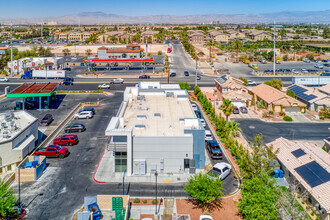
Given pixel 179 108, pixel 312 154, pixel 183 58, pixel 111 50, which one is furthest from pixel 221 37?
pixel 312 154

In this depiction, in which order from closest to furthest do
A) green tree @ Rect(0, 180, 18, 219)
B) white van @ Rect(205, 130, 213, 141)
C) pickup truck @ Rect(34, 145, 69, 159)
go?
green tree @ Rect(0, 180, 18, 219) < pickup truck @ Rect(34, 145, 69, 159) < white van @ Rect(205, 130, 213, 141)

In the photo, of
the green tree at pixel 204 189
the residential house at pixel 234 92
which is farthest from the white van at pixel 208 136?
the residential house at pixel 234 92

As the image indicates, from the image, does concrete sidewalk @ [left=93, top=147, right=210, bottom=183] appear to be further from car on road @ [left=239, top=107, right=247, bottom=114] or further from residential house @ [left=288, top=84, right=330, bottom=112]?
residential house @ [left=288, top=84, right=330, bottom=112]

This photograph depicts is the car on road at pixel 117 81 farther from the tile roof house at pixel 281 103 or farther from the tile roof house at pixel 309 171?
the tile roof house at pixel 309 171

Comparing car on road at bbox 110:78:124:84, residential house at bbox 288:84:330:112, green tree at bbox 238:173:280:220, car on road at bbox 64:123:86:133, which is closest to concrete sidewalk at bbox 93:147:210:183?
green tree at bbox 238:173:280:220

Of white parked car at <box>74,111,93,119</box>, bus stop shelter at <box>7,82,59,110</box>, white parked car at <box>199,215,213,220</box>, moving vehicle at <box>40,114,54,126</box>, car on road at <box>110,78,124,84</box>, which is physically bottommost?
white parked car at <box>199,215,213,220</box>

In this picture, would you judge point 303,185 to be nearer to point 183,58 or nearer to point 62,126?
point 62,126

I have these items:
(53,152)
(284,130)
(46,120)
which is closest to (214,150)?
(284,130)
